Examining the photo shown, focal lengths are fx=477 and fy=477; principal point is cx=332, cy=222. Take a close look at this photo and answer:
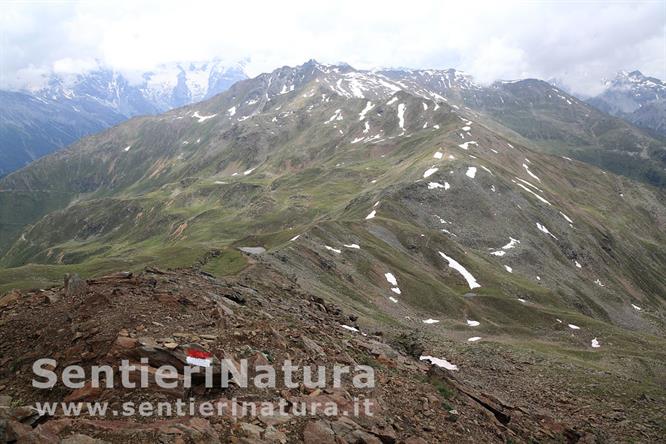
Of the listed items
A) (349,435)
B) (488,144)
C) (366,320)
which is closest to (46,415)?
(349,435)

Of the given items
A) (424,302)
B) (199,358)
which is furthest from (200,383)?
(424,302)

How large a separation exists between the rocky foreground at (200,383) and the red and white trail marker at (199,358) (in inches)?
16.3

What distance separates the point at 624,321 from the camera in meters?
95.3

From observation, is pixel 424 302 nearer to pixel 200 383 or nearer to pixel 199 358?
pixel 199 358

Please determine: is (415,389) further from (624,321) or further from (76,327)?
(624,321)

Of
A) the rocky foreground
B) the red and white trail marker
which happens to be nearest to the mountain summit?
the rocky foreground

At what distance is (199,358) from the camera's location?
674 inches

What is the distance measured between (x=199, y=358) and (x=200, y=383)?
2.82ft

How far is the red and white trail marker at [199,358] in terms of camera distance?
16.8m

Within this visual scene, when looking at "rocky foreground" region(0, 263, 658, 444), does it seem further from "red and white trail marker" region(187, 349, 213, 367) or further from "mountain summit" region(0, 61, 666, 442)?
"red and white trail marker" region(187, 349, 213, 367)

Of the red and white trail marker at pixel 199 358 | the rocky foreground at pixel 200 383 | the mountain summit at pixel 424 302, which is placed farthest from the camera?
the mountain summit at pixel 424 302

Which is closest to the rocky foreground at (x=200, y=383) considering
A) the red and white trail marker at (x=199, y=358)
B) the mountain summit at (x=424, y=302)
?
the mountain summit at (x=424, y=302)

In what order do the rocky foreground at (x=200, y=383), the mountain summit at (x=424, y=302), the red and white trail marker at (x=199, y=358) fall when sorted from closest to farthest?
the rocky foreground at (x=200, y=383) → the red and white trail marker at (x=199, y=358) → the mountain summit at (x=424, y=302)

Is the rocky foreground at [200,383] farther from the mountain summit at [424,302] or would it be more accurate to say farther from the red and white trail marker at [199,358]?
the red and white trail marker at [199,358]
